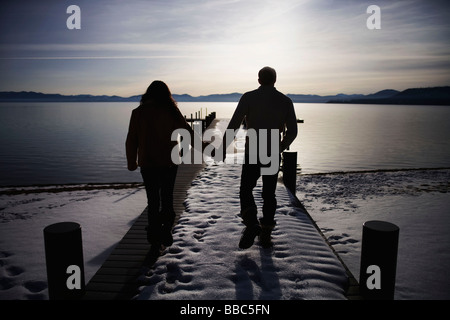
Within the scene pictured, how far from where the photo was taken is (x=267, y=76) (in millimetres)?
3777

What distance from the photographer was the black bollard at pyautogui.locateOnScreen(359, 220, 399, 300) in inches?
122

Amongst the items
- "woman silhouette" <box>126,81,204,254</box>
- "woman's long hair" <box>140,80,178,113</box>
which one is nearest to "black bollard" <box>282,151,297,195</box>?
"woman silhouette" <box>126,81,204,254</box>

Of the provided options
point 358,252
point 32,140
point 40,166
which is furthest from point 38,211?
point 32,140

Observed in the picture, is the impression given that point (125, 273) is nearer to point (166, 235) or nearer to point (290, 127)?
point (166, 235)

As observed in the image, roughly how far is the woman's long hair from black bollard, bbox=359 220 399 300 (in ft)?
8.35

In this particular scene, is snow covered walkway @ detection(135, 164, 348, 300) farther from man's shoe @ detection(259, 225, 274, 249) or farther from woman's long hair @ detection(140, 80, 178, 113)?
woman's long hair @ detection(140, 80, 178, 113)

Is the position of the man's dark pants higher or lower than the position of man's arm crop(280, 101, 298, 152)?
lower

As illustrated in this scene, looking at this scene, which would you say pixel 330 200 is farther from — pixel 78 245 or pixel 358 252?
pixel 78 245

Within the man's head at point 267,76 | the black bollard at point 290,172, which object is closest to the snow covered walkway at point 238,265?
the man's head at point 267,76

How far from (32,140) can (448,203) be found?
3912 centimetres

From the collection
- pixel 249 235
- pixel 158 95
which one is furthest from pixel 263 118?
pixel 249 235

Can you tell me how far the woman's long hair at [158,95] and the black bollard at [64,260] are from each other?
1.58 meters

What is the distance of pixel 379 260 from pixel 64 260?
10.5 feet

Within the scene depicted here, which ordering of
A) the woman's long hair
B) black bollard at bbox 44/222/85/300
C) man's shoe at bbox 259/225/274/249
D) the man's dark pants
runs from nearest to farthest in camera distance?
black bollard at bbox 44/222/85/300
the woman's long hair
the man's dark pants
man's shoe at bbox 259/225/274/249
